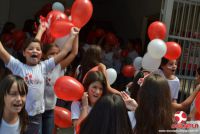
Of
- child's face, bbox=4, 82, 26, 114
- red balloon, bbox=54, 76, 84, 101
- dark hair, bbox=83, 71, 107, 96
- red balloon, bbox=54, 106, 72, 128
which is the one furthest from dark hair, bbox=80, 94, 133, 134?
red balloon, bbox=54, 106, 72, 128

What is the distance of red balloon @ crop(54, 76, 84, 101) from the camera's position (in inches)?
130

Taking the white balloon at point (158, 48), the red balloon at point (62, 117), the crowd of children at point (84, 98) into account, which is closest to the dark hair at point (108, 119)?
the crowd of children at point (84, 98)

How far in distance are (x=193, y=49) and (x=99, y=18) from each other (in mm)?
6320

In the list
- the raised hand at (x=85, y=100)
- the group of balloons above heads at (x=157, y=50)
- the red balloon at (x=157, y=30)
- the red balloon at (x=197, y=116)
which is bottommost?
the red balloon at (x=197, y=116)

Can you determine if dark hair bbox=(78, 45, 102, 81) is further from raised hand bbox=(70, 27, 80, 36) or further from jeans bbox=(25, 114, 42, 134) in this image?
jeans bbox=(25, 114, 42, 134)

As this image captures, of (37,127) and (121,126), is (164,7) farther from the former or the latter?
(121,126)

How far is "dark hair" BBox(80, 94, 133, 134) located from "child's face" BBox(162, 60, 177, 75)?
2.35 metres

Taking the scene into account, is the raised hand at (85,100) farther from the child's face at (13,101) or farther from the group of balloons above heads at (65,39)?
the child's face at (13,101)

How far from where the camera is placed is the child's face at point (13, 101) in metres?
2.62

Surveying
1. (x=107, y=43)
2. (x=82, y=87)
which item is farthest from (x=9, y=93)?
(x=107, y=43)

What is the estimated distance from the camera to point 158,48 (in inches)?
166

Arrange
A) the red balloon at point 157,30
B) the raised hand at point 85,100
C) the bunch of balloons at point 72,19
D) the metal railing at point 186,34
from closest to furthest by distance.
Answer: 1. the raised hand at point 85,100
2. the bunch of balloons at point 72,19
3. the red balloon at point 157,30
4. the metal railing at point 186,34

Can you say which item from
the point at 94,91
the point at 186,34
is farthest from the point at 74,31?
the point at 186,34

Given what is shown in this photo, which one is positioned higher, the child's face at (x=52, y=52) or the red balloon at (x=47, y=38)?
the red balloon at (x=47, y=38)
